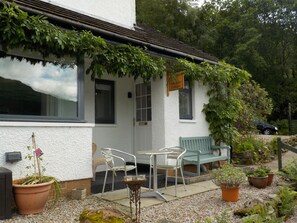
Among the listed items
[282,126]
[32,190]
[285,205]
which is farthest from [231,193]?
[282,126]

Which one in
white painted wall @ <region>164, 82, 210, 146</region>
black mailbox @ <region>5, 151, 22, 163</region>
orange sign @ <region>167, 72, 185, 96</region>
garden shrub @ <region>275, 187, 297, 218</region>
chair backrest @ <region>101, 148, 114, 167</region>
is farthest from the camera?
white painted wall @ <region>164, 82, 210, 146</region>

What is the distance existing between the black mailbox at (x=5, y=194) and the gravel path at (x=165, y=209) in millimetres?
116

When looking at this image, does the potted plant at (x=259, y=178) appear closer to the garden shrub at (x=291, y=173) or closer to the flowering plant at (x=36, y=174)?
the garden shrub at (x=291, y=173)

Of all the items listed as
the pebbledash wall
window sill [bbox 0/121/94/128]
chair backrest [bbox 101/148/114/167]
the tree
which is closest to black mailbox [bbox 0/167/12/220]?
the pebbledash wall

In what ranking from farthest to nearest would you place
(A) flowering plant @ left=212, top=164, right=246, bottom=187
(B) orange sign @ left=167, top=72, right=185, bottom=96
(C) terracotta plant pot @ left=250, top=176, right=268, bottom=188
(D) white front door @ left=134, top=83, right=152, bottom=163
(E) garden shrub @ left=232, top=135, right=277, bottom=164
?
(E) garden shrub @ left=232, top=135, right=277, bottom=164
(D) white front door @ left=134, top=83, right=152, bottom=163
(B) orange sign @ left=167, top=72, right=185, bottom=96
(C) terracotta plant pot @ left=250, top=176, right=268, bottom=188
(A) flowering plant @ left=212, top=164, right=246, bottom=187

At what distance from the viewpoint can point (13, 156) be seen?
4727 millimetres

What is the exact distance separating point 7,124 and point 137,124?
429cm

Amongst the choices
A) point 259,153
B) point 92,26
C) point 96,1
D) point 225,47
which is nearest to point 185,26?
point 225,47

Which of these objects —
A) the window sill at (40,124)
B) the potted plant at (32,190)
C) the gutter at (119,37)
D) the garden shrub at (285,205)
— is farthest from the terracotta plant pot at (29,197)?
the garden shrub at (285,205)

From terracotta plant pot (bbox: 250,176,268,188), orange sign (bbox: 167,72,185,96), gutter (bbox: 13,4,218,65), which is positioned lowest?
terracotta plant pot (bbox: 250,176,268,188)

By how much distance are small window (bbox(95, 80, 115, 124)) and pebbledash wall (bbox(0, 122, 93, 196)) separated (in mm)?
2263

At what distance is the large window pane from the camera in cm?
489

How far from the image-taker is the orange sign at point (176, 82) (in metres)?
7.20

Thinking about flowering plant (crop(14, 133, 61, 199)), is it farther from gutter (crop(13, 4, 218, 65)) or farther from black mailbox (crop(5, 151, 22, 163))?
gutter (crop(13, 4, 218, 65))
